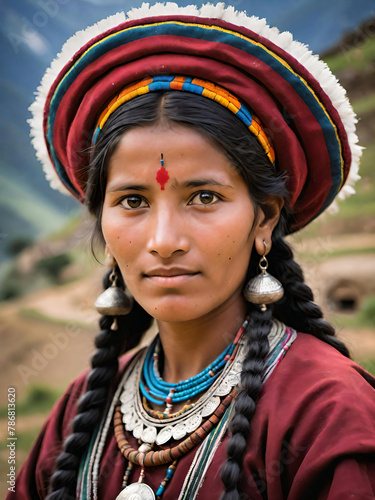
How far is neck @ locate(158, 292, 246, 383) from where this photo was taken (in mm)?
1779

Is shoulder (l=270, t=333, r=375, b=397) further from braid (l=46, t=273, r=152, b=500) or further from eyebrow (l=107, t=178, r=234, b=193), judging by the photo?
braid (l=46, t=273, r=152, b=500)

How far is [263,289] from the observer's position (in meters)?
1.70

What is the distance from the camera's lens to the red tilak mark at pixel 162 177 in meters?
1.53

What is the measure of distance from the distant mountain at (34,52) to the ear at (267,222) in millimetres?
7102

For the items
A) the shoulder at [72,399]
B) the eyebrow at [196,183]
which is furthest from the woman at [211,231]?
the shoulder at [72,399]

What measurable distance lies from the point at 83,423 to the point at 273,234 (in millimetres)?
962

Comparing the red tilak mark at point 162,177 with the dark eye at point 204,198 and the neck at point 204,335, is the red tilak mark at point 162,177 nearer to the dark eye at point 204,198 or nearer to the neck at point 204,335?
the dark eye at point 204,198

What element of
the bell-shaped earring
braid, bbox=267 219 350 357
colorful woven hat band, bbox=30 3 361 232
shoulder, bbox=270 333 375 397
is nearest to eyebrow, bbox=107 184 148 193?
colorful woven hat band, bbox=30 3 361 232

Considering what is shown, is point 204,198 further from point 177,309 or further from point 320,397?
point 320,397

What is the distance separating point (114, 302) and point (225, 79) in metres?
0.90

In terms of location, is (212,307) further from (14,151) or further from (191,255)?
(14,151)

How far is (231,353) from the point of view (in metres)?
1.72

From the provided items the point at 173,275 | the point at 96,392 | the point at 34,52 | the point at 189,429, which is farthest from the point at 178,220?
the point at 34,52

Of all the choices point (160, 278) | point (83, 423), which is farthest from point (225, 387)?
point (83, 423)
